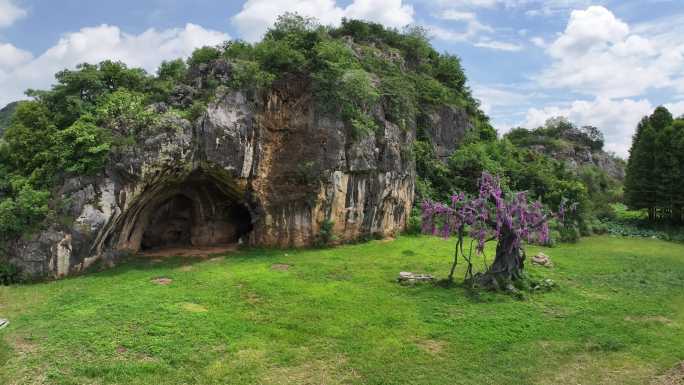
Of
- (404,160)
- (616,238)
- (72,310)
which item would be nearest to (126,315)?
(72,310)

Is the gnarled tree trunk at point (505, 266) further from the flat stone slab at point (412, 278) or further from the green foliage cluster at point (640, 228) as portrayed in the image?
the green foliage cluster at point (640, 228)

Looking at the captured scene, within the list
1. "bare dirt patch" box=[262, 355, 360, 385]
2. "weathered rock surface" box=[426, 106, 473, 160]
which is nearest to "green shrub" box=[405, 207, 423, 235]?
"weathered rock surface" box=[426, 106, 473, 160]

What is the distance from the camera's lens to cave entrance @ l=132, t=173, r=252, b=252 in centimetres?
2372

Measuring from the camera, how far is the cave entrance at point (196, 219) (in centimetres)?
2372

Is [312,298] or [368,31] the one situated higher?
[368,31]

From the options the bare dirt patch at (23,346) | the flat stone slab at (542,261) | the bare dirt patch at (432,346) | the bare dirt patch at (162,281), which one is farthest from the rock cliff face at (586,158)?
the bare dirt patch at (23,346)

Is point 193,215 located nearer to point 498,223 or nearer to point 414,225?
point 414,225

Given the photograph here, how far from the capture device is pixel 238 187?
22.3m

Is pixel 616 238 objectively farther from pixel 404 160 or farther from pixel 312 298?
pixel 312 298

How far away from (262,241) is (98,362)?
13.4m

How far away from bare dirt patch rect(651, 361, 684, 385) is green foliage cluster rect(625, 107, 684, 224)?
93.5ft

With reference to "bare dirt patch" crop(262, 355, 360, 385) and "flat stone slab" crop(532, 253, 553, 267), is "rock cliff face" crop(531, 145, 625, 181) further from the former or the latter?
"bare dirt patch" crop(262, 355, 360, 385)

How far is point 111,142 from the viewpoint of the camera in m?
17.9

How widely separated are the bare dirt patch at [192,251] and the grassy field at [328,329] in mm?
3109
